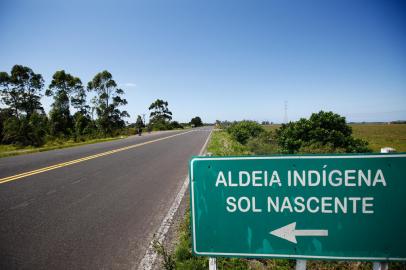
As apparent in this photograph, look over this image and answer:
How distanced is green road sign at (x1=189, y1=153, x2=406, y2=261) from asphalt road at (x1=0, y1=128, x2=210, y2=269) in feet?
6.13

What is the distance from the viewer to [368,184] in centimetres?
174

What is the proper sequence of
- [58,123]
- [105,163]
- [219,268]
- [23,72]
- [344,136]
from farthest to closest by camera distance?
1. [23,72]
2. [58,123]
3. [344,136]
4. [105,163]
5. [219,268]

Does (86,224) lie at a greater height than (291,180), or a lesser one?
lesser

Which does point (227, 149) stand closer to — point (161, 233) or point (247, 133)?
point (161, 233)

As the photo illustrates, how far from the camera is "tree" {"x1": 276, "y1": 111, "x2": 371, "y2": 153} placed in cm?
1095

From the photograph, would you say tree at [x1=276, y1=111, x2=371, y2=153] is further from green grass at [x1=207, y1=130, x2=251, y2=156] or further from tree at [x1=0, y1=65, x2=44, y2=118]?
tree at [x1=0, y1=65, x2=44, y2=118]

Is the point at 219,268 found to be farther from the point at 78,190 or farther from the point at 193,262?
the point at 78,190

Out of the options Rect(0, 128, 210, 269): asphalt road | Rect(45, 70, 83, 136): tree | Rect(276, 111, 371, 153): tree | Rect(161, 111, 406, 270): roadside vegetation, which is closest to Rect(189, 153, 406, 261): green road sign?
Rect(161, 111, 406, 270): roadside vegetation

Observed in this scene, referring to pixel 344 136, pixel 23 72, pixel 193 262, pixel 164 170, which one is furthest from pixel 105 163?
pixel 23 72

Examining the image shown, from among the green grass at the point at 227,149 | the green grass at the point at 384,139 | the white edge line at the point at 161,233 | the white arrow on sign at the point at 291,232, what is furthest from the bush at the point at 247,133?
the white arrow on sign at the point at 291,232

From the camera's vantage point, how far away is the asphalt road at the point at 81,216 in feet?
10.8

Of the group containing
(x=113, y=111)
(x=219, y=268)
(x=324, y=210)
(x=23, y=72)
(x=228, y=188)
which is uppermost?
(x=23, y=72)

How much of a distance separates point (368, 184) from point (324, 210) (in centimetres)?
35

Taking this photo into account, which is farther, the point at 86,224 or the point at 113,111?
the point at 113,111
